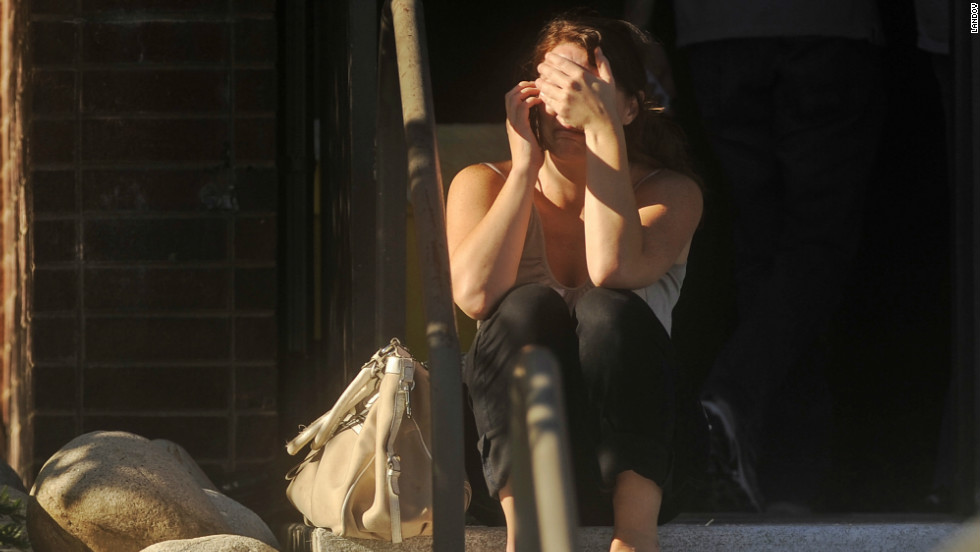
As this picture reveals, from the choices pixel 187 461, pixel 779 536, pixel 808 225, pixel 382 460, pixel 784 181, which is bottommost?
pixel 779 536

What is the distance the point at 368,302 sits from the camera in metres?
3.05

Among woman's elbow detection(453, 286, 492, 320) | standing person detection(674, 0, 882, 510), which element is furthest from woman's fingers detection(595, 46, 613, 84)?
standing person detection(674, 0, 882, 510)

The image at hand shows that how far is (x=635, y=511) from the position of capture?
236 cm

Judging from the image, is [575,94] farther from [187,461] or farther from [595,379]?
[187,461]

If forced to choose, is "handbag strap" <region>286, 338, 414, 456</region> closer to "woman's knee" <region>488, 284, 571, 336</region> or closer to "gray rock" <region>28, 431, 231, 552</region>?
"woman's knee" <region>488, 284, 571, 336</region>

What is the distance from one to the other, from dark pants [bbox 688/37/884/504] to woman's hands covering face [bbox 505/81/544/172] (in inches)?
50.7

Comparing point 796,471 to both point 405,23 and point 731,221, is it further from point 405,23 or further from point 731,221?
point 405,23

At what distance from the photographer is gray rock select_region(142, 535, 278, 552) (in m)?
2.59

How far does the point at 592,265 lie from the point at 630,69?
1.82ft

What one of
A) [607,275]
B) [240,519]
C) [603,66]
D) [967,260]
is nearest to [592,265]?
[607,275]

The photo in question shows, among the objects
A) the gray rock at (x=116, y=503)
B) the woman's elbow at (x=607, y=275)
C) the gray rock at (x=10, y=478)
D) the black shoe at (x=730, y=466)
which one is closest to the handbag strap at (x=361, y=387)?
the woman's elbow at (x=607, y=275)

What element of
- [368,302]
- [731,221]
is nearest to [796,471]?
[731,221]

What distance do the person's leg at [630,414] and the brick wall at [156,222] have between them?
146 centimetres

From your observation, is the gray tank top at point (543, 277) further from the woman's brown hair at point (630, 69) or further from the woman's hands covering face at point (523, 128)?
the woman's brown hair at point (630, 69)
